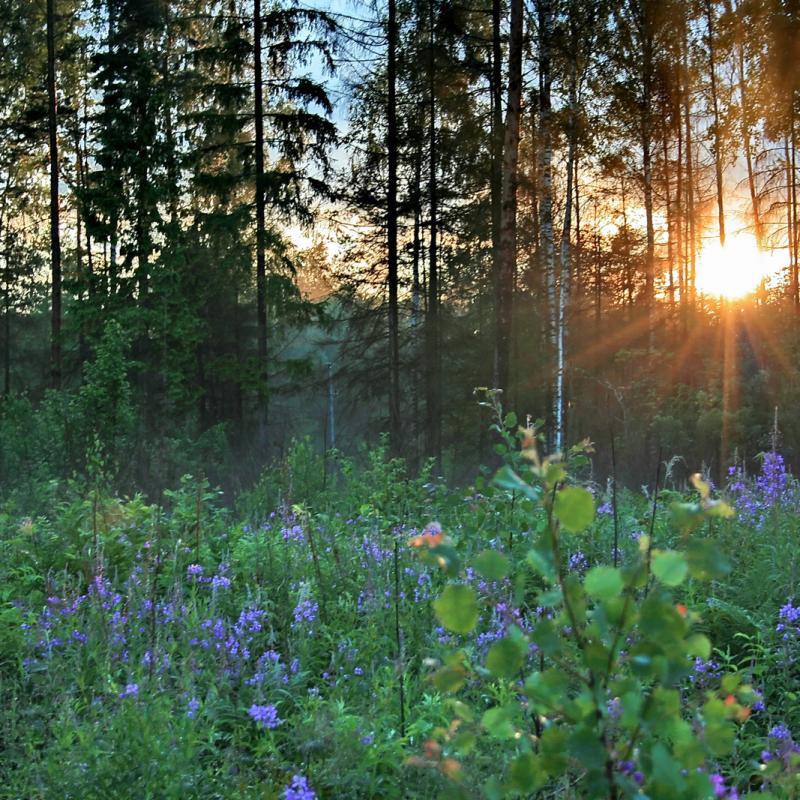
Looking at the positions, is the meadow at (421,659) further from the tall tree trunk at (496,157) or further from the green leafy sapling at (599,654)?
the tall tree trunk at (496,157)

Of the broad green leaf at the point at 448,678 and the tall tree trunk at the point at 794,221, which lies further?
the tall tree trunk at the point at 794,221

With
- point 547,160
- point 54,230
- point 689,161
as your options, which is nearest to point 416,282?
point 547,160

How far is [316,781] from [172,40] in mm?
24950

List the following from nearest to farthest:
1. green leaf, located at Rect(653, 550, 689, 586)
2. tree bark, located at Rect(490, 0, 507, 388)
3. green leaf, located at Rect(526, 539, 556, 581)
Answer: green leaf, located at Rect(653, 550, 689, 586) < green leaf, located at Rect(526, 539, 556, 581) < tree bark, located at Rect(490, 0, 507, 388)

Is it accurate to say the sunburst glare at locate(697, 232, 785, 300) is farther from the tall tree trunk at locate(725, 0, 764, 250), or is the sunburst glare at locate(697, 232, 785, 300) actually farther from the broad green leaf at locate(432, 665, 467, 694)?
the broad green leaf at locate(432, 665, 467, 694)

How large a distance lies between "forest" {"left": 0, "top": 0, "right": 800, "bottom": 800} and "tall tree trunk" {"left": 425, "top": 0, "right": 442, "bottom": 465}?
0.11 m

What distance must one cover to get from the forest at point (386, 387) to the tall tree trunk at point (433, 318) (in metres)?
0.11

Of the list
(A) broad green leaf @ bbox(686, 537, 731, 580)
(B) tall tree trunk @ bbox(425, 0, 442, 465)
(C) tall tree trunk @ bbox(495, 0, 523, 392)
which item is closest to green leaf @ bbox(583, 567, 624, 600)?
(A) broad green leaf @ bbox(686, 537, 731, 580)

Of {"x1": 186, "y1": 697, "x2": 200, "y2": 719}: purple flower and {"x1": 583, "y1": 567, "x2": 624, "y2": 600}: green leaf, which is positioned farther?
{"x1": 186, "y1": 697, "x2": 200, "y2": 719}: purple flower

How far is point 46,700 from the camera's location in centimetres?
275

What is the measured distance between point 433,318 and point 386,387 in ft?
7.04

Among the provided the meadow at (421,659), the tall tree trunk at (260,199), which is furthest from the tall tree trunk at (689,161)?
the meadow at (421,659)

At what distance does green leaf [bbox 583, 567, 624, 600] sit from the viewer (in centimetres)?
87

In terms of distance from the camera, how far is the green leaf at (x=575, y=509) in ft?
2.97
